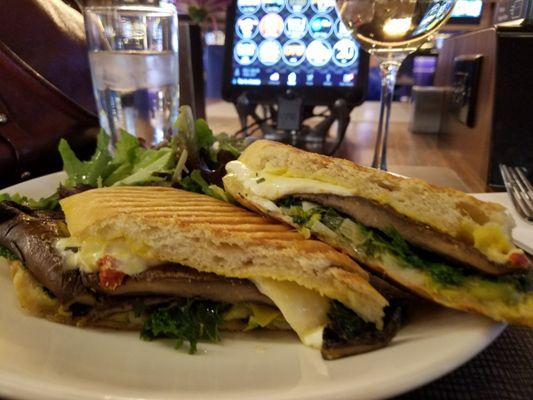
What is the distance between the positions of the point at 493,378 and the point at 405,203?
0.42m

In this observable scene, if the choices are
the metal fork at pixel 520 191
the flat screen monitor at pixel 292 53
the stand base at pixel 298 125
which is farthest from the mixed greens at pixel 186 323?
the flat screen monitor at pixel 292 53

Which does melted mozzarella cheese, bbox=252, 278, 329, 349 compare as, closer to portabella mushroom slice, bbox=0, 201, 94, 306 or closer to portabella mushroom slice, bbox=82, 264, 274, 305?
portabella mushroom slice, bbox=82, 264, 274, 305

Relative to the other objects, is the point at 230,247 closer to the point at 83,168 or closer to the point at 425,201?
the point at 425,201

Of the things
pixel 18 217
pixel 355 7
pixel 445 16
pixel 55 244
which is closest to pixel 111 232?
pixel 55 244

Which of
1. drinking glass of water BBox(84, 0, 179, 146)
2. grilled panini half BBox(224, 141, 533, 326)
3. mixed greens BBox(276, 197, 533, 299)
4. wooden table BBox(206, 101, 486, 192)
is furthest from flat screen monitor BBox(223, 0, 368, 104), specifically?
mixed greens BBox(276, 197, 533, 299)

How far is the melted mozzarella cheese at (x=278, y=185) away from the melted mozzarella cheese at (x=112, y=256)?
0.38 metres

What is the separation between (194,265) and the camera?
112cm

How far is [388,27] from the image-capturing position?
177 cm

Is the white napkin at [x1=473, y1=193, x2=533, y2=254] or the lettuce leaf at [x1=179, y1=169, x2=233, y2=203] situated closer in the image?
the white napkin at [x1=473, y1=193, x2=533, y2=254]

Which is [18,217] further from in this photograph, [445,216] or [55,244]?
[445,216]

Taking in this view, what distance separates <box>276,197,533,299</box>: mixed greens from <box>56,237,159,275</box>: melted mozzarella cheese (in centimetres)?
41

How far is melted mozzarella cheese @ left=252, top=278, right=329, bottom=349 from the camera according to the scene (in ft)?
3.37

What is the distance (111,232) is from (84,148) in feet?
4.31

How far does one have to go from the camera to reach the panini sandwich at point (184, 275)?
1.06 meters
